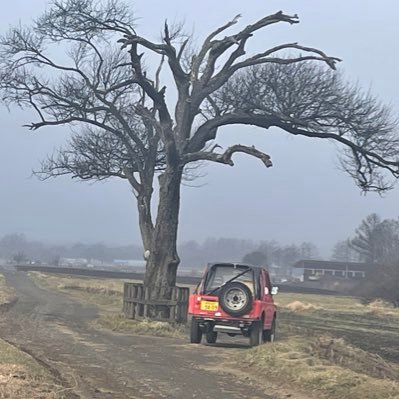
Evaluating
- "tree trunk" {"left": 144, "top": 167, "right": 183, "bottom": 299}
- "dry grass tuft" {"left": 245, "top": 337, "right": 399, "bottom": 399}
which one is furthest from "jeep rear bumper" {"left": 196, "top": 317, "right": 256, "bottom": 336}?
"tree trunk" {"left": 144, "top": 167, "right": 183, "bottom": 299}

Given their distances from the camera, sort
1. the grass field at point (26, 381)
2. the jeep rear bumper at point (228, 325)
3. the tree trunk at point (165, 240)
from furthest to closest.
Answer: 1. the tree trunk at point (165, 240)
2. the jeep rear bumper at point (228, 325)
3. the grass field at point (26, 381)

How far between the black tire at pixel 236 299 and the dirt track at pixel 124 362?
36.7 inches

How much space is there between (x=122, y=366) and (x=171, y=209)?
11935mm

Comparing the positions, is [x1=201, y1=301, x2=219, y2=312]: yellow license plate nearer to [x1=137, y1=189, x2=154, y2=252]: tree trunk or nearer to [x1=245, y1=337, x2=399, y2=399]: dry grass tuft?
[x1=245, y1=337, x2=399, y2=399]: dry grass tuft

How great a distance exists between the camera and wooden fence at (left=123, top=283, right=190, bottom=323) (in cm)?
2472

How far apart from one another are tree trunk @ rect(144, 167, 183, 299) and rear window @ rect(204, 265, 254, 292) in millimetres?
6582

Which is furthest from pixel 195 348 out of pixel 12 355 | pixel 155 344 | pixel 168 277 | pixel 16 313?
pixel 16 313

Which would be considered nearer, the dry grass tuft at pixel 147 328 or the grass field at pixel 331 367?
the grass field at pixel 331 367

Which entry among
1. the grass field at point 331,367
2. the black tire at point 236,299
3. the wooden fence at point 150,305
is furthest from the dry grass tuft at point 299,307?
the black tire at point 236,299

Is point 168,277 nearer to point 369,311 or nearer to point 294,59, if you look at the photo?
point 294,59

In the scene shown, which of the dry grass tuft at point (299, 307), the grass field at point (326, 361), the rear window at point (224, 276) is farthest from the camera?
the dry grass tuft at point (299, 307)

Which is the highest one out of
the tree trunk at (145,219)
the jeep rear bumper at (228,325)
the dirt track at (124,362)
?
the tree trunk at (145,219)

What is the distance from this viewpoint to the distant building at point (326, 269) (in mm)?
116256

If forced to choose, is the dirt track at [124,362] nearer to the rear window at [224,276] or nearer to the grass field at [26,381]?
the grass field at [26,381]
